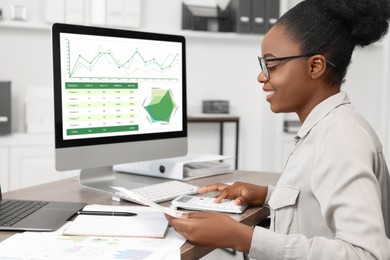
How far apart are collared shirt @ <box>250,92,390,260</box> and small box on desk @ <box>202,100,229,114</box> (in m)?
2.34

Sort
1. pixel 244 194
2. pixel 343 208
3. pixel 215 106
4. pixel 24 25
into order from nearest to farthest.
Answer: pixel 343 208
pixel 244 194
pixel 24 25
pixel 215 106

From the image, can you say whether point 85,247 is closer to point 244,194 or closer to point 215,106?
point 244,194

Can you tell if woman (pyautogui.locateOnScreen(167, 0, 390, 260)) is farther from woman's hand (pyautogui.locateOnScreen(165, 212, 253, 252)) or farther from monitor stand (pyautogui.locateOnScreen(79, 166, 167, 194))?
monitor stand (pyautogui.locateOnScreen(79, 166, 167, 194))

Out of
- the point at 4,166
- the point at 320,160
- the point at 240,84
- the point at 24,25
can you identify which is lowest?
the point at 4,166

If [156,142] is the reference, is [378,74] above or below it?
above

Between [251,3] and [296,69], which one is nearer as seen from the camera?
[296,69]

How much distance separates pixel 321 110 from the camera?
3.62 feet

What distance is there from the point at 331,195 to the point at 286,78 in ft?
1.11

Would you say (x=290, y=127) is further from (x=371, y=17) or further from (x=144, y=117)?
(x=371, y=17)

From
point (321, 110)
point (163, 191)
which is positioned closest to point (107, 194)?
point (163, 191)

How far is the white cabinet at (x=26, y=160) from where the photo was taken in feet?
9.55

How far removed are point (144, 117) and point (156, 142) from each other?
104 millimetres

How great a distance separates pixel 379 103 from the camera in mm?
3770

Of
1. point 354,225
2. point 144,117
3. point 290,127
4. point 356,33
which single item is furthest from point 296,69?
point 290,127
